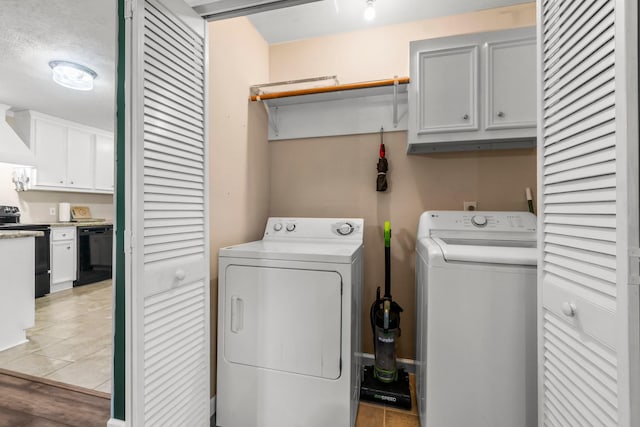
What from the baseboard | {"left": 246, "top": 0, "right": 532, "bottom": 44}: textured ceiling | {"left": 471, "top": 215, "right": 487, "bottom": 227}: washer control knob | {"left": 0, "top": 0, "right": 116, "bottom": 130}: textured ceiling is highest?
{"left": 0, "top": 0, "right": 116, "bottom": 130}: textured ceiling

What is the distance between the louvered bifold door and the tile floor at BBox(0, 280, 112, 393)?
101cm

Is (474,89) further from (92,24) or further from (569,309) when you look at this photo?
(92,24)

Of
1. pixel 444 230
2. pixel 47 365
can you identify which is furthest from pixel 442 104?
pixel 47 365

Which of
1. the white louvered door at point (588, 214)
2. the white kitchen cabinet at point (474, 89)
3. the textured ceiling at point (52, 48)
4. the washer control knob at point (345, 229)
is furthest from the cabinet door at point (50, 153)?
the white louvered door at point (588, 214)

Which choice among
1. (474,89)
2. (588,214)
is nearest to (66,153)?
(474,89)

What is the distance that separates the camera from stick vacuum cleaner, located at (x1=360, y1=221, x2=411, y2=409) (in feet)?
5.86

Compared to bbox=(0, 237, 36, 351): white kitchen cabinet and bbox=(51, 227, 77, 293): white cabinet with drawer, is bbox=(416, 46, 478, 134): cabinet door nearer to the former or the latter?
bbox=(0, 237, 36, 351): white kitchen cabinet

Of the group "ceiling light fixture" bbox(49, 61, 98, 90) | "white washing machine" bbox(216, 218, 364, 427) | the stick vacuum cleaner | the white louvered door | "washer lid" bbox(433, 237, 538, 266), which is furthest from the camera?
"ceiling light fixture" bbox(49, 61, 98, 90)

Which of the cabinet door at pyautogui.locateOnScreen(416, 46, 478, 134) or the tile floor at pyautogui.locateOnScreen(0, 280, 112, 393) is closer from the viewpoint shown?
the cabinet door at pyautogui.locateOnScreen(416, 46, 478, 134)

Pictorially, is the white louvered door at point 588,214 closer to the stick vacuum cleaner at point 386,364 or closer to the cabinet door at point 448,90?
the cabinet door at point 448,90

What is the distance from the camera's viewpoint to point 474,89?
5.68ft

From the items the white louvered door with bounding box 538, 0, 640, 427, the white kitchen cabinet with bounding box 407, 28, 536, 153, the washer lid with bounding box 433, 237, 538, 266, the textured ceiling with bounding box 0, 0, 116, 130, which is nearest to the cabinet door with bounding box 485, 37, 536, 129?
the white kitchen cabinet with bounding box 407, 28, 536, 153

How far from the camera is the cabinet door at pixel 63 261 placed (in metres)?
4.14

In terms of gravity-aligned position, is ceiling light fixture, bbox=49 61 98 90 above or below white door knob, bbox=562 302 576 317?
above
